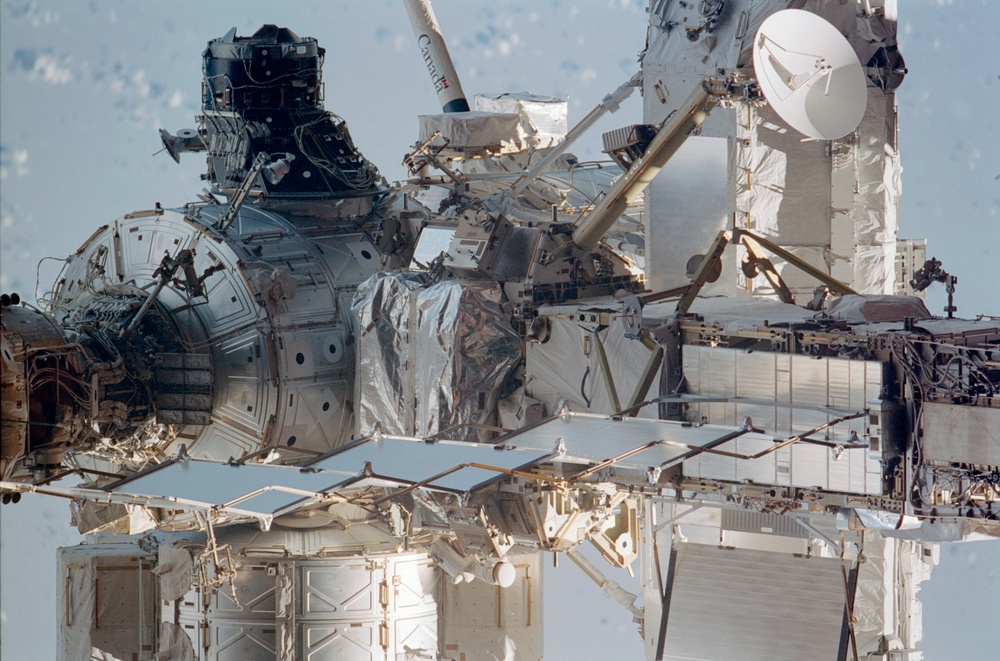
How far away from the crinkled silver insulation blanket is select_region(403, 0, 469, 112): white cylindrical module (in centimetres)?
529

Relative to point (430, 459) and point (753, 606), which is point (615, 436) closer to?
point (430, 459)

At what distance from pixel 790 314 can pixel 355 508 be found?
238 inches

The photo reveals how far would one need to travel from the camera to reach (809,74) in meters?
16.0

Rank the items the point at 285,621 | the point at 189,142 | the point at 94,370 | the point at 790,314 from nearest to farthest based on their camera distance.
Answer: the point at 790,314 → the point at 94,370 → the point at 285,621 → the point at 189,142

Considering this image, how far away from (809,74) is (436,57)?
7805 millimetres

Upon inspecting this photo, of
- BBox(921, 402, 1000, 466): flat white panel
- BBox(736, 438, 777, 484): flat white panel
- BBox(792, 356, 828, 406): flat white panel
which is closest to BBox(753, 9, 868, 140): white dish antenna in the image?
BBox(792, 356, 828, 406): flat white panel

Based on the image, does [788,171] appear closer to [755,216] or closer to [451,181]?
[755,216]

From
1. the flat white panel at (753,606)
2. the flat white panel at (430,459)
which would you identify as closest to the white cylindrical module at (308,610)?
the flat white panel at (430,459)

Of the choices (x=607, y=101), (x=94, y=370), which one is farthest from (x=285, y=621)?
(x=607, y=101)

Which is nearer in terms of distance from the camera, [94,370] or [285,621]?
[94,370]

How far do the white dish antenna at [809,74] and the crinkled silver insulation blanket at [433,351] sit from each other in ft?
11.7

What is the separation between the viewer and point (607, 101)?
20.6 metres

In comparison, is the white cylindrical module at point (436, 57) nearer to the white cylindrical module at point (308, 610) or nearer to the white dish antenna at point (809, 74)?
the white cylindrical module at point (308, 610)

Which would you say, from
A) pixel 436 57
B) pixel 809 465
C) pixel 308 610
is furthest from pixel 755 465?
pixel 436 57
